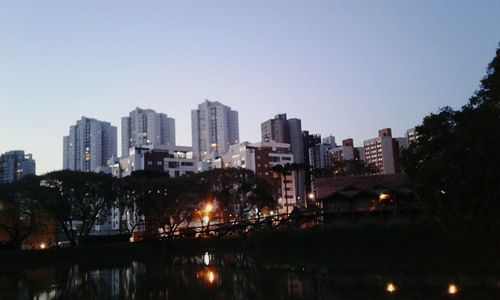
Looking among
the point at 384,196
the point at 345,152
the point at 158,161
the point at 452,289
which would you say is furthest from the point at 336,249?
the point at 345,152

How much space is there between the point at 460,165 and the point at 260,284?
10.7m

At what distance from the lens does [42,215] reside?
158 feet

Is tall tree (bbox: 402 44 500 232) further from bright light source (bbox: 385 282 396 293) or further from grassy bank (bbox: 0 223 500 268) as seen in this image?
grassy bank (bbox: 0 223 500 268)

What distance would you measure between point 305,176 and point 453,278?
362 ft

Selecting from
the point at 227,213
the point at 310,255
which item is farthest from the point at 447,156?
the point at 227,213

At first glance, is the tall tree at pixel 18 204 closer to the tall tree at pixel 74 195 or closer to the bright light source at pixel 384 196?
the tall tree at pixel 74 195

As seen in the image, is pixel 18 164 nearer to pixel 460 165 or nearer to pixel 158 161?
pixel 158 161

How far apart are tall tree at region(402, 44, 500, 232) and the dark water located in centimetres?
294

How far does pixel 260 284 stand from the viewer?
22.7m

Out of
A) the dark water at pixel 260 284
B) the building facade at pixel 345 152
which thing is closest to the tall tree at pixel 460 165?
the dark water at pixel 260 284

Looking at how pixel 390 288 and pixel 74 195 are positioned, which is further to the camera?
pixel 74 195

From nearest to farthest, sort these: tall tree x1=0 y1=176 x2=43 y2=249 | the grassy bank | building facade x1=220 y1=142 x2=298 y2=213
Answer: the grassy bank < tall tree x1=0 y1=176 x2=43 y2=249 < building facade x1=220 y1=142 x2=298 y2=213

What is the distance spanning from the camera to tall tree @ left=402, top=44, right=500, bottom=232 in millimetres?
21734

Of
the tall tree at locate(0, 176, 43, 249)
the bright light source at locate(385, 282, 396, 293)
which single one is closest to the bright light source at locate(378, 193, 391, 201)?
the bright light source at locate(385, 282, 396, 293)
